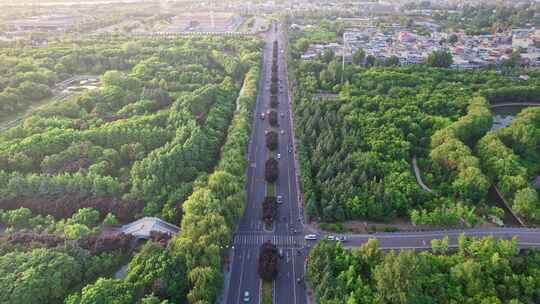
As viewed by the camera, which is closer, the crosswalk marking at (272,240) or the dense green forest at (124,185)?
the dense green forest at (124,185)

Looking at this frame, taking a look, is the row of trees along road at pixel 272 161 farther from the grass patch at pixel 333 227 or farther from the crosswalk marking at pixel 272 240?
the grass patch at pixel 333 227

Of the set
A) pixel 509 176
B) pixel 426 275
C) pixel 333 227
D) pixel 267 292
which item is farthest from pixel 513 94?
pixel 267 292

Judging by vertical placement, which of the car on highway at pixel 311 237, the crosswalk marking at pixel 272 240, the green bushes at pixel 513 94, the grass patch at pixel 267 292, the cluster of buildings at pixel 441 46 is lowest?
Answer: the grass patch at pixel 267 292

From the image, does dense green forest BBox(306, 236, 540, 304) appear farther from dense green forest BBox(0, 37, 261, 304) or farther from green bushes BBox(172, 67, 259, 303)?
dense green forest BBox(0, 37, 261, 304)

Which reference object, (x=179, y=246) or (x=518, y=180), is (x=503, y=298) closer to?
(x=518, y=180)

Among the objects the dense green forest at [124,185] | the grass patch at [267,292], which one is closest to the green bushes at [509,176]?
the grass patch at [267,292]

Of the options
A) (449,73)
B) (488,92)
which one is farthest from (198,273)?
(449,73)
